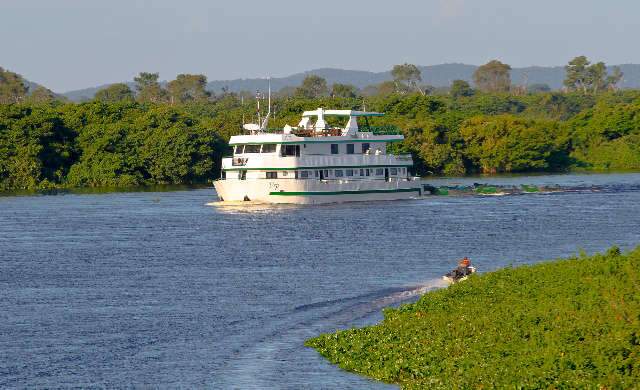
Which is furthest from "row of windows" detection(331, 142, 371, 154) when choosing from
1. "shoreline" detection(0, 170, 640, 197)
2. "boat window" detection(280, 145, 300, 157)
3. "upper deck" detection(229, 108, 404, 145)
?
"shoreline" detection(0, 170, 640, 197)

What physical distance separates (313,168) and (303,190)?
6.43 ft

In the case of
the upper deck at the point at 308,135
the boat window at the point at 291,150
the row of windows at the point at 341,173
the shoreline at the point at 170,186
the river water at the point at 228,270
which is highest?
the upper deck at the point at 308,135

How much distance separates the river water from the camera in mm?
34062

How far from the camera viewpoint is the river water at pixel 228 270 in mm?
34062

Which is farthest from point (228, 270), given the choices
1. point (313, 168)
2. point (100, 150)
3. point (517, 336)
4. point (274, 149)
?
point (100, 150)

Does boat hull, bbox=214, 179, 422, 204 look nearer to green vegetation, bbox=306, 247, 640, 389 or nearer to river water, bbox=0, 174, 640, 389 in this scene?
river water, bbox=0, 174, 640, 389

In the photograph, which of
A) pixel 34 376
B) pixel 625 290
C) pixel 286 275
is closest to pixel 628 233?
pixel 286 275

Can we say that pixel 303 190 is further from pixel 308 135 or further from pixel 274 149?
pixel 308 135

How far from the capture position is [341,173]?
93500 millimetres

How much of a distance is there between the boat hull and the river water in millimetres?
1570

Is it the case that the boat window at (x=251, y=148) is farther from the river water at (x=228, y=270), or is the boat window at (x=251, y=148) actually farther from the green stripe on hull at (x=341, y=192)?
the river water at (x=228, y=270)

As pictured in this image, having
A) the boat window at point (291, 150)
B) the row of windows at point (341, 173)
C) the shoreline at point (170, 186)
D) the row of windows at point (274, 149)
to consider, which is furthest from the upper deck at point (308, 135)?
the shoreline at point (170, 186)

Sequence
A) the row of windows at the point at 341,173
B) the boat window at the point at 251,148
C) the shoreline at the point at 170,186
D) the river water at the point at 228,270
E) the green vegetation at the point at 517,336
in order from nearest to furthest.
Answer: the green vegetation at the point at 517,336
the river water at the point at 228,270
the row of windows at the point at 341,173
the boat window at the point at 251,148
the shoreline at the point at 170,186

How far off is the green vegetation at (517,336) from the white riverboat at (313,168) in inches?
1980
